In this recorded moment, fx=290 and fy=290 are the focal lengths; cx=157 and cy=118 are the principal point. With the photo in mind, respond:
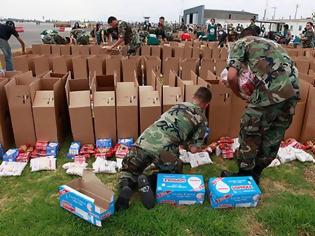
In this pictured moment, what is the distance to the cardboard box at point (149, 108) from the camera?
3.01m

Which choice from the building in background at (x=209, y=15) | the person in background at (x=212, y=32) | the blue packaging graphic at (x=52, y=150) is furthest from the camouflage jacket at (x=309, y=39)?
the building in background at (x=209, y=15)

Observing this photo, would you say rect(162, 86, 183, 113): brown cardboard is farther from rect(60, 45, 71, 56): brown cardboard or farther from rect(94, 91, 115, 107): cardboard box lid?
rect(60, 45, 71, 56): brown cardboard

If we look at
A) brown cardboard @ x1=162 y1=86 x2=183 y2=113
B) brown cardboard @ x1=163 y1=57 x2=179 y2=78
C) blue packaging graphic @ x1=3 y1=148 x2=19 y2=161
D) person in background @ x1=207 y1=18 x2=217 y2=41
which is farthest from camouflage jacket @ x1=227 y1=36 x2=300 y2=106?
person in background @ x1=207 y1=18 x2=217 y2=41

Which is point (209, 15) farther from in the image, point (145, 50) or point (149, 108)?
point (149, 108)

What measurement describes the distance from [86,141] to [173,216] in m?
1.42

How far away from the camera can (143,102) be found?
3.04 metres

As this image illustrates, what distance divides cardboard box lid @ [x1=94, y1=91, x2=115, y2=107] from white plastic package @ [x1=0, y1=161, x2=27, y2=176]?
0.90 metres

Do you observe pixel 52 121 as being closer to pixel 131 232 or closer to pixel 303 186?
pixel 131 232

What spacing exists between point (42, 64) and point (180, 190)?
12.7 ft

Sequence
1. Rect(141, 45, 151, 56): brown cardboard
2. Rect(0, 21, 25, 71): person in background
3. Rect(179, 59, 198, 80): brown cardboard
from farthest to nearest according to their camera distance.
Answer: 1. Rect(141, 45, 151, 56): brown cardboard
2. Rect(0, 21, 25, 71): person in background
3. Rect(179, 59, 198, 80): brown cardboard

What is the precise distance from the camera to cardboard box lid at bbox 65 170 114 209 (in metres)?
2.08

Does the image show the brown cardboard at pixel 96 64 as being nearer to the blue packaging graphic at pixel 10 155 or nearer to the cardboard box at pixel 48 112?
the cardboard box at pixel 48 112

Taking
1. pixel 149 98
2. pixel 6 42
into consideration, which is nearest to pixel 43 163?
pixel 149 98

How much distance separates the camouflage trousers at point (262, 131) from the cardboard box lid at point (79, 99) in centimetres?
159
